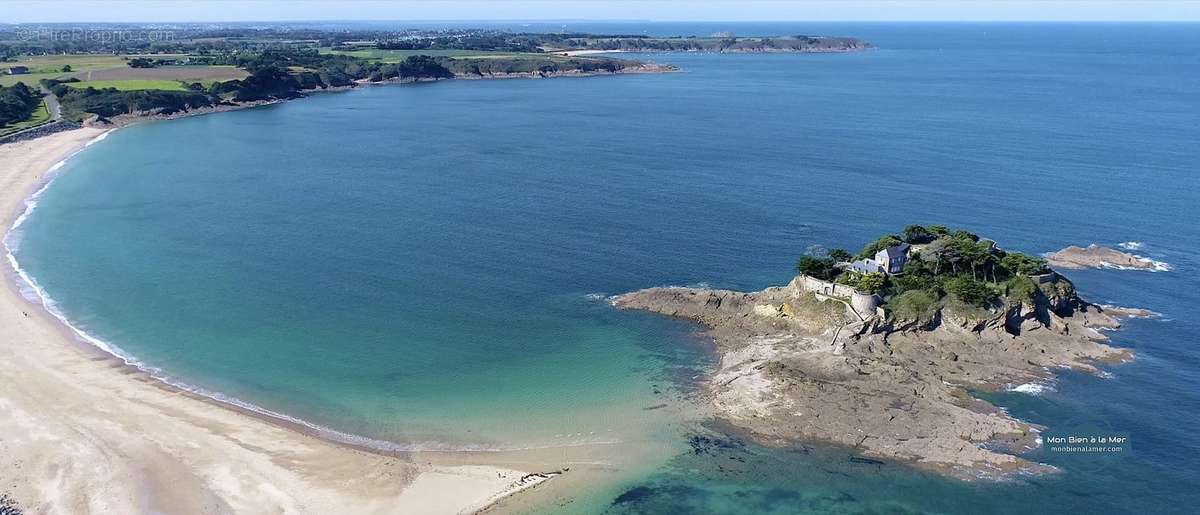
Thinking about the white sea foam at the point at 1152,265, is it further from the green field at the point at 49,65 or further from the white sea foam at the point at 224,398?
the green field at the point at 49,65

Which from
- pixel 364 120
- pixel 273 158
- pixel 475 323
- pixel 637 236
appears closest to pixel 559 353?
pixel 475 323

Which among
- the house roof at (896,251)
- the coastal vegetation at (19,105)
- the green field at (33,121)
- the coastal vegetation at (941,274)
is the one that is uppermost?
the coastal vegetation at (19,105)

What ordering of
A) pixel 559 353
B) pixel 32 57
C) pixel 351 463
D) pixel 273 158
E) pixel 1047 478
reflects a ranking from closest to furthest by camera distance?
pixel 1047 478
pixel 351 463
pixel 559 353
pixel 273 158
pixel 32 57

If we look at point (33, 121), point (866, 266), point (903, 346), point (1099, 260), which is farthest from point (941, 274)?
point (33, 121)

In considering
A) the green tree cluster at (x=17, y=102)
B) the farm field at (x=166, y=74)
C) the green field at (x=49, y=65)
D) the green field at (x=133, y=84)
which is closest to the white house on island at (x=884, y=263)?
the green tree cluster at (x=17, y=102)

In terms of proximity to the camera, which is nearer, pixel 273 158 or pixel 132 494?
pixel 132 494

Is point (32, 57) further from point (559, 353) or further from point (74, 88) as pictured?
point (559, 353)
